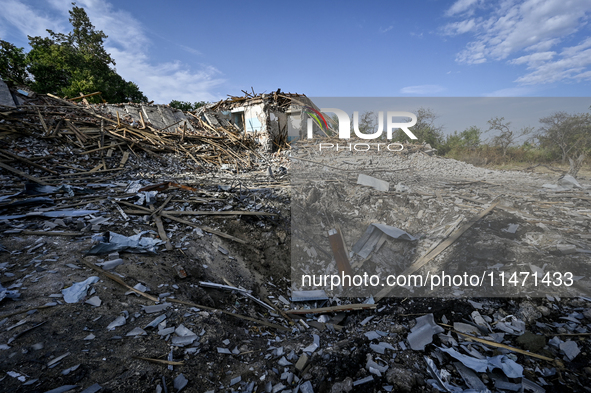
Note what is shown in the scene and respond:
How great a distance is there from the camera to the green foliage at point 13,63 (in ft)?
66.3

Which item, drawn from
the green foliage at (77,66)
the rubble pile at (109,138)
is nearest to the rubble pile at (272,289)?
the rubble pile at (109,138)

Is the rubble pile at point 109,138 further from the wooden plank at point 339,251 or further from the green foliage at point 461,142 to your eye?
the green foliage at point 461,142

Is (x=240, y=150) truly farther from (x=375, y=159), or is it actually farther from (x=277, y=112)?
(x=375, y=159)

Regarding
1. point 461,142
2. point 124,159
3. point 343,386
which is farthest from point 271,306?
point 461,142

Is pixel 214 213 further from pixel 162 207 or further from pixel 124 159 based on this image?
pixel 124 159

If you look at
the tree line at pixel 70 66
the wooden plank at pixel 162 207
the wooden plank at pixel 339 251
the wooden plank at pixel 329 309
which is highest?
the tree line at pixel 70 66

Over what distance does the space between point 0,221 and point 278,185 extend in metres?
4.89

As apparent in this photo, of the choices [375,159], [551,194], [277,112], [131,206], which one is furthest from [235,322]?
[277,112]

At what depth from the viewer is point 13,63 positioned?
67.8 feet

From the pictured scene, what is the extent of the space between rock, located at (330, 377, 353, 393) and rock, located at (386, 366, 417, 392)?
A: 0.37 meters

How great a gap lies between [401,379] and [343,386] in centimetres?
53

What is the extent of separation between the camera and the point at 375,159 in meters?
11.2

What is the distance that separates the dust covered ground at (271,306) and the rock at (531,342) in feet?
0.04

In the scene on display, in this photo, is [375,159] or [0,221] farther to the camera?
[375,159]
